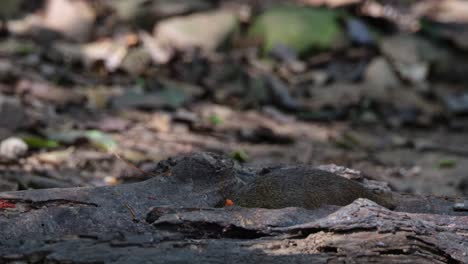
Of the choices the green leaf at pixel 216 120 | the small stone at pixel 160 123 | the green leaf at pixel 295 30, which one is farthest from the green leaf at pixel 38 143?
the green leaf at pixel 295 30

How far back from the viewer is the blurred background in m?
3.36

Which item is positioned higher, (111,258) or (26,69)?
(26,69)

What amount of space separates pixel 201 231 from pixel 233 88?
3.55m

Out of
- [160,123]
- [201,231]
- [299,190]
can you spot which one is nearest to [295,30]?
[160,123]

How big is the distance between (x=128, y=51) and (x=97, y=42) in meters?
0.32

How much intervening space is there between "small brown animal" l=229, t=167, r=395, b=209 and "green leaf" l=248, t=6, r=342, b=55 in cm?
415

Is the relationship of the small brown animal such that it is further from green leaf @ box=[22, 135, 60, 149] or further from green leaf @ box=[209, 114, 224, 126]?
green leaf @ box=[209, 114, 224, 126]

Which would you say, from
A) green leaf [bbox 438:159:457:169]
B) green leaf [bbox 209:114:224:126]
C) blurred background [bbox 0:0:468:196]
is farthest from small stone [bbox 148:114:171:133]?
green leaf [bbox 438:159:457:169]

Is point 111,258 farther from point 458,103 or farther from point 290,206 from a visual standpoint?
point 458,103

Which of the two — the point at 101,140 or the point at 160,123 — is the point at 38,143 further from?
the point at 160,123

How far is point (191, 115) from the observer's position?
4125 millimetres

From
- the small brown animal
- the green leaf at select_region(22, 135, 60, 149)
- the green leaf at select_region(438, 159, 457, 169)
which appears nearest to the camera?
the small brown animal

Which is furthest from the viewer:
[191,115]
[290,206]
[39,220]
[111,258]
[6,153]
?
[191,115]

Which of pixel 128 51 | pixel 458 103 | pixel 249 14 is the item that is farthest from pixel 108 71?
pixel 458 103
